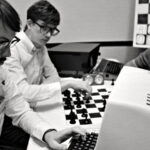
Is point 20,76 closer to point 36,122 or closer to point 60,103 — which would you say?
point 60,103

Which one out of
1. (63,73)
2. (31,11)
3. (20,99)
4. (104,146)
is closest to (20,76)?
(20,99)

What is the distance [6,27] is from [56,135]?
52 centimetres

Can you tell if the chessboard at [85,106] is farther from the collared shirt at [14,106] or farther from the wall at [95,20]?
the wall at [95,20]

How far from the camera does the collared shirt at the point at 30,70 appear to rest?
1478 millimetres

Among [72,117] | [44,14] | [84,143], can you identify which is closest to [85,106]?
[72,117]

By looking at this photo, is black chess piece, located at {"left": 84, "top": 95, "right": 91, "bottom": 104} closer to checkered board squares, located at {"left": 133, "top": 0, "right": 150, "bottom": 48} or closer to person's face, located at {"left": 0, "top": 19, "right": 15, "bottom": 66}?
person's face, located at {"left": 0, "top": 19, "right": 15, "bottom": 66}

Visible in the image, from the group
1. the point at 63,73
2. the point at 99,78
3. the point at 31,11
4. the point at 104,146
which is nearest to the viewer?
the point at 104,146

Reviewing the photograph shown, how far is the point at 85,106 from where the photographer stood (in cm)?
150

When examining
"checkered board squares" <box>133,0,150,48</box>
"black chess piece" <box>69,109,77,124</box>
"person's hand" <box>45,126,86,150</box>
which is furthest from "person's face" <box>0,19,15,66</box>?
"checkered board squares" <box>133,0,150,48</box>

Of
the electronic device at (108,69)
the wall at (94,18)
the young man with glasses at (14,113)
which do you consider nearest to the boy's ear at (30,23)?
the young man with glasses at (14,113)

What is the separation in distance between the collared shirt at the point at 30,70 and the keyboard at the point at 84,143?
0.58 m

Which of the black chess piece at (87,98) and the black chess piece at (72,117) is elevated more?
the black chess piece at (72,117)

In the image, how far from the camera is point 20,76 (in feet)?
4.90

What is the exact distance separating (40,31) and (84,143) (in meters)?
0.95
